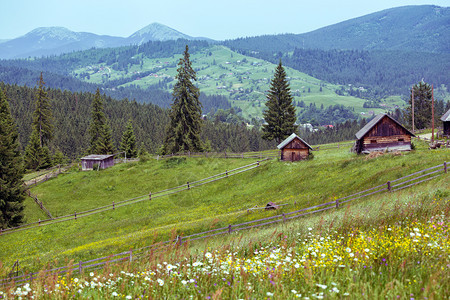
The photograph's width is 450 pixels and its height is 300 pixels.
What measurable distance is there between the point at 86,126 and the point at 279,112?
4820 inches

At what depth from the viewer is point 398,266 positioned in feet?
20.4

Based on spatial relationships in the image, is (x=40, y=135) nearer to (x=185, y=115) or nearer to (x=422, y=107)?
(x=185, y=115)

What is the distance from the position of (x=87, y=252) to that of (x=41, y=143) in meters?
65.7

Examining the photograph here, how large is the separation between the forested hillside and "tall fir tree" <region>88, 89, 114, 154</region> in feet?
197

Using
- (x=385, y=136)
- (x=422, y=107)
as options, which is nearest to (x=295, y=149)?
(x=385, y=136)

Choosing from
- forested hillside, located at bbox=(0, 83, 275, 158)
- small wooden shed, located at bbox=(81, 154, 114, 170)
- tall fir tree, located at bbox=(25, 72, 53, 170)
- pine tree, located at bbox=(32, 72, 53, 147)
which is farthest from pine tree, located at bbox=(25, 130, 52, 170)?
forested hillside, located at bbox=(0, 83, 275, 158)

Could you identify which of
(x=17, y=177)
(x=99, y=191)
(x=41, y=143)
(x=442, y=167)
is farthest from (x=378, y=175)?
(x=41, y=143)

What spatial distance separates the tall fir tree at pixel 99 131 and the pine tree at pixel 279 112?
35.5 m

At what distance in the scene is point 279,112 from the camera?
6769 centimetres

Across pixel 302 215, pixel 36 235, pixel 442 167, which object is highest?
pixel 442 167

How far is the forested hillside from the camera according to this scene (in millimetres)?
148250

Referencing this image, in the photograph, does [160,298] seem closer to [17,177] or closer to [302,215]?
[302,215]

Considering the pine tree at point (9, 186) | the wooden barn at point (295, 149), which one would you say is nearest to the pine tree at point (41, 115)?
the pine tree at point (9, 186)

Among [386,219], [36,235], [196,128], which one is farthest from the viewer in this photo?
[196,128]
